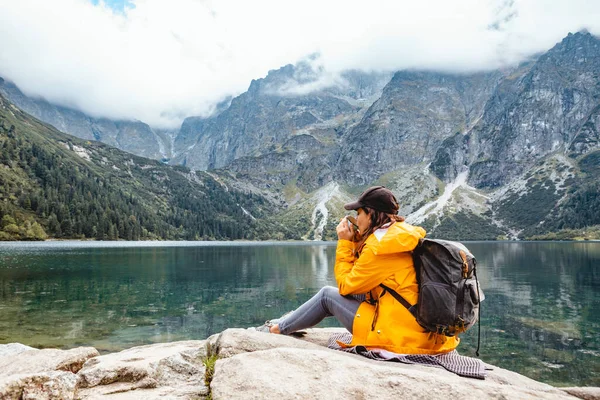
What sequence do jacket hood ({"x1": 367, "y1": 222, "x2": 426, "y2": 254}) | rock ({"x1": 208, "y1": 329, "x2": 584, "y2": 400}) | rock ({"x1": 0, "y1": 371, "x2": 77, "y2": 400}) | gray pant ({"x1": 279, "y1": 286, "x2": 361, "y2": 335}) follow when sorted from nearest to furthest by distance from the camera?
rock ({"x1": 208, "y1": 329, "x2": 584, "y2": 400})
rock ({"x1": 0, "y1": 371, "x2": 77, "y2": 400})
jacket hood ({"x1": 367, "y1": 222, "x2": 426, "y2": 254})
gray pant ({"x1": 279, "y1": 286, "x2": 361, "y2": 335})

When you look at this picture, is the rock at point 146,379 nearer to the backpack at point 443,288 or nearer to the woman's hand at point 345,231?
the woman's hand at point 345,231

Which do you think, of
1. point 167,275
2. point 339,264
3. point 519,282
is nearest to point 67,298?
point 167,275

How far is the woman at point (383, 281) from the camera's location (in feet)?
22.2

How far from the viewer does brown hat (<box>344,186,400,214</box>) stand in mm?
7285

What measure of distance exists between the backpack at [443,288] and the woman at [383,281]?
174mm

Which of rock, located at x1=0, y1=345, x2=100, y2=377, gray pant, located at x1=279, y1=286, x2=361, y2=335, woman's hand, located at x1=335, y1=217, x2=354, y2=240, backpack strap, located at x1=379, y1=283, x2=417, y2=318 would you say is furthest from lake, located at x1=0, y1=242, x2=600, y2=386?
woman's hand, located at x1=335, y1=217, x2=354, y2=240

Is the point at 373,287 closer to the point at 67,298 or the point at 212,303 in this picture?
the point at 212,303

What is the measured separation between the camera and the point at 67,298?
37.8m

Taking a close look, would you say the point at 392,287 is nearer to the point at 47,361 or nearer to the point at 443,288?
the point at 443,288

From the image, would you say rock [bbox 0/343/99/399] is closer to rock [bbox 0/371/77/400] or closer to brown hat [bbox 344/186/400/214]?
rock [bbox 0/371/77/400]

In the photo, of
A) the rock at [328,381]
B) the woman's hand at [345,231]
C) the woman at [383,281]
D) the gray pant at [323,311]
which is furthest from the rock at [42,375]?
the woman's hand at [345,231]

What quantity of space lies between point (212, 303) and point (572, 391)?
115ft

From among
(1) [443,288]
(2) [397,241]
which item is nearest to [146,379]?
(2) [397,241]

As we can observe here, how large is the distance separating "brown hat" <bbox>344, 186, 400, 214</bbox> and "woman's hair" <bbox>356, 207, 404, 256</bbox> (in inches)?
3.0
